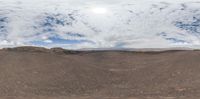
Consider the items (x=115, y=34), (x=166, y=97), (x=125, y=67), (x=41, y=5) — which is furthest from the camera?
(x=41, y=5)

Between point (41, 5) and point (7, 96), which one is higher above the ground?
point (7, 96)

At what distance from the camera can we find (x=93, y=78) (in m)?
35.1

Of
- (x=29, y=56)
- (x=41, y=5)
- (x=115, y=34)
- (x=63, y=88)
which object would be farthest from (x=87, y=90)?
(x=41, y=5)

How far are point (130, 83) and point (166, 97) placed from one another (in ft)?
19.4

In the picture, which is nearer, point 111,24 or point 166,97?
point 166,97

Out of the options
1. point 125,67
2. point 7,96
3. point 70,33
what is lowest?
point 70,33

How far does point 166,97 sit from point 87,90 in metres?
5.55

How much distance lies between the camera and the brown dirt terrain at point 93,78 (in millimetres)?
30047

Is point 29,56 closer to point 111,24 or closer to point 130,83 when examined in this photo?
point 130,83

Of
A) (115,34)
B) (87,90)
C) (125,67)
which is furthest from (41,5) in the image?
(87,90)

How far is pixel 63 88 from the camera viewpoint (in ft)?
106

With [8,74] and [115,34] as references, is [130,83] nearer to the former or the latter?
[8,74]

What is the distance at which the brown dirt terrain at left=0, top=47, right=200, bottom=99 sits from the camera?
30.0 m

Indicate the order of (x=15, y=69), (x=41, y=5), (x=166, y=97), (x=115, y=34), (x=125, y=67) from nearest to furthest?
(x=166, y=97), (x=15, y=69), (x=125, y=67), (x=115, y=34), (x=41, y=5)
